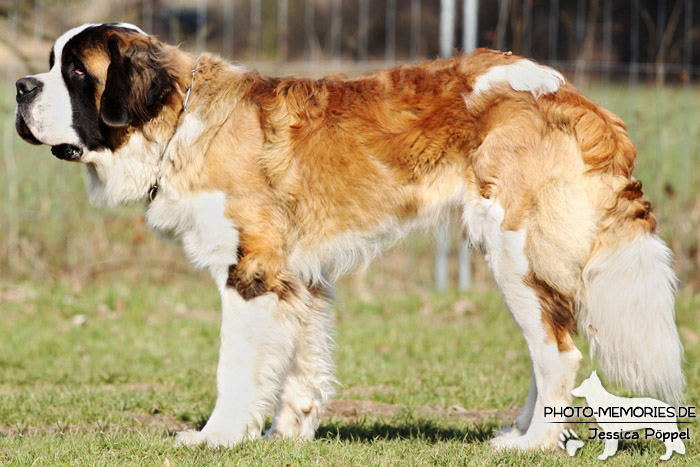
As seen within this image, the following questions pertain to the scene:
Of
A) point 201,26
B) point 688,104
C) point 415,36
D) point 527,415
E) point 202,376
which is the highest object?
point 201,26

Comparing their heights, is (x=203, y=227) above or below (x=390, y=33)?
below

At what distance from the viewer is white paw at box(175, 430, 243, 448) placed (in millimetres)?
3924

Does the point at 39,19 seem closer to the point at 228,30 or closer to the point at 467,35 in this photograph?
the point at 228,30

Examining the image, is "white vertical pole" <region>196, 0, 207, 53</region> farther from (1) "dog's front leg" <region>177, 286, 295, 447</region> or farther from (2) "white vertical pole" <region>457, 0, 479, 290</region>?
(1) "dog's front leg" <region>177, 286, 295, 447</region>

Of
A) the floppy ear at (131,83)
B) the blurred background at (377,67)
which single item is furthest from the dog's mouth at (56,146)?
the blurred background at (377,67)

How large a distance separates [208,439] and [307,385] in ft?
2.02

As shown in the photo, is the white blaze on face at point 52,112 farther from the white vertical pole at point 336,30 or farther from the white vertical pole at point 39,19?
the white vertical pole at point 336,30

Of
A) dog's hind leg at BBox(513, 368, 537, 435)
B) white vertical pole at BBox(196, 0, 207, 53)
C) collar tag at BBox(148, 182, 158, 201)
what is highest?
white vertical pole at BBox(196, 0, 207, 53)

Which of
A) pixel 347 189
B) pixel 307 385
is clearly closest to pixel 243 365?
pixel 307 385

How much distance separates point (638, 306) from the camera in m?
3.84

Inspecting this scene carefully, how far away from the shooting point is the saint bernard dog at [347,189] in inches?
152

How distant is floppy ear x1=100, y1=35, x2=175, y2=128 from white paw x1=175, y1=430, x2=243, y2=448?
4.82 ft

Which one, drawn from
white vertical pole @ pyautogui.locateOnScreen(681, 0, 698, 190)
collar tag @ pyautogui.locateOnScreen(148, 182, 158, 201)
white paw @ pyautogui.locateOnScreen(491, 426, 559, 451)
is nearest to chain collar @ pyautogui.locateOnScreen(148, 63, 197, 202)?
collar tag @ pyautogui.locateOnScreen(148, 182, 158, 201)

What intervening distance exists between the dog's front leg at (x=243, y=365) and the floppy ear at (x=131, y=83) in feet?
3.05
